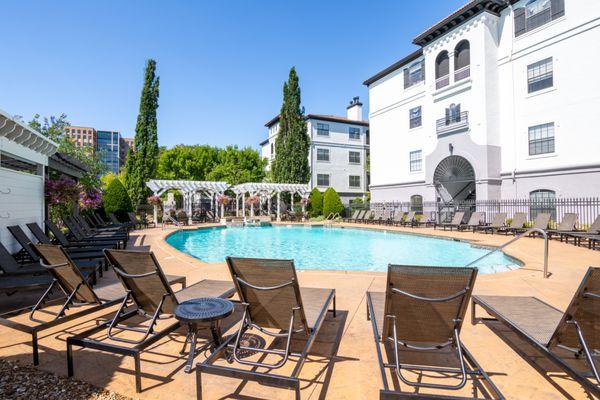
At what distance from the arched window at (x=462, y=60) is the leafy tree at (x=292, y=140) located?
1466 centimetres

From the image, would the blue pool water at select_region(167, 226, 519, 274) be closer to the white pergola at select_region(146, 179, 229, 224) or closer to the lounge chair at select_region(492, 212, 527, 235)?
the lounge chair at select_region(492, 212, 527, 235)

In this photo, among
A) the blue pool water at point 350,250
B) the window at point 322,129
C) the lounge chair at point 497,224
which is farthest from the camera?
the window at point 322,129

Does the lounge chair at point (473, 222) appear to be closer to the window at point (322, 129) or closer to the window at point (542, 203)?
the window at point (542, 203)

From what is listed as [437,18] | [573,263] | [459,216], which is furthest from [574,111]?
[573,263]

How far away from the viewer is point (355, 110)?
35.6m

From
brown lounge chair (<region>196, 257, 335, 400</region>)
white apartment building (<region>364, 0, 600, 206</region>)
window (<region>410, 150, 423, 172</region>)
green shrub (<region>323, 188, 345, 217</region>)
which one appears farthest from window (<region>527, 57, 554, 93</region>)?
brown lounge chair (<region>196, 257, 335, 400</region>)

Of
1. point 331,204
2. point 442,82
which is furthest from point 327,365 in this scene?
point 331,204

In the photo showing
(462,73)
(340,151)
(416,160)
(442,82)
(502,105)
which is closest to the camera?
(502,105)

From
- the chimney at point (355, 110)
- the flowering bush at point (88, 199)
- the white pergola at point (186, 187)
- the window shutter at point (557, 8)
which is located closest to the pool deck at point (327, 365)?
the flowering bush at point (88, 199)

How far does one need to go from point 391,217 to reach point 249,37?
13.4m

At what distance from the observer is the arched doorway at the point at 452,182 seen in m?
20.0

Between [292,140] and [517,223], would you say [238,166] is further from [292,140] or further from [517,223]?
[517,223]

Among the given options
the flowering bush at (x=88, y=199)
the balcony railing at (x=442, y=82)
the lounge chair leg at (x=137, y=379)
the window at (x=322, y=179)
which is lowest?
the lounge chair leg at (x=137, y=379)

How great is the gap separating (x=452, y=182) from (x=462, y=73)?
6574 millimetres
